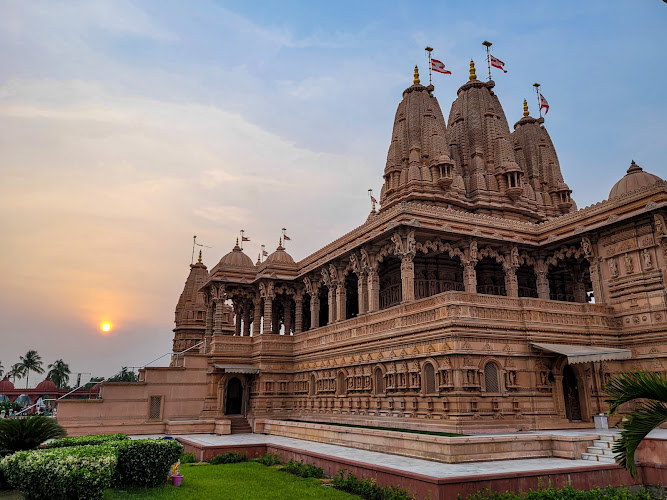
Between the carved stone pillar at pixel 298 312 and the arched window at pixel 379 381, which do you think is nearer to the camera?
the arched window at pixel 379 381

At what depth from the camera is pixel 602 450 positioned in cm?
1422

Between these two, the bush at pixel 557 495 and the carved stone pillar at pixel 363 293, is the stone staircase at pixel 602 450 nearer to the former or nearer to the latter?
the bush at pixel 557 495

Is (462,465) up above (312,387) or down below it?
below

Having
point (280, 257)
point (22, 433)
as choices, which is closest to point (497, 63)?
point (280, 257)

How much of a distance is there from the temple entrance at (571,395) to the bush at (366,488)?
10.5 metres

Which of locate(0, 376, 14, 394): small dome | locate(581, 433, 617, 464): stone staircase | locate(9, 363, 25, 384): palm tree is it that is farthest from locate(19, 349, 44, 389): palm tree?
locate(581, 433, 617, 464): stone staircase

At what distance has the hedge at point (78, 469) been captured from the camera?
32.7 ft

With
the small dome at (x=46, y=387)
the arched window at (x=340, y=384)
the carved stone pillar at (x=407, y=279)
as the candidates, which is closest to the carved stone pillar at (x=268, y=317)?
the arched window at (x=340, y=384)

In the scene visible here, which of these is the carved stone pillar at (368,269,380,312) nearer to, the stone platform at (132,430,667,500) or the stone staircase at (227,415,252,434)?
the stone platform at (132,430,667,500)

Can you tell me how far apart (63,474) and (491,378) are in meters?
13.6

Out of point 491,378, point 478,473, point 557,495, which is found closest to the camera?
point 557,495

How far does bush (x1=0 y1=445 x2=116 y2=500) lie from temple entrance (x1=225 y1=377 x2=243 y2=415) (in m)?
20.7

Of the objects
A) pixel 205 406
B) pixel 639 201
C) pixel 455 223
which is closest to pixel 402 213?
pixel 455 223

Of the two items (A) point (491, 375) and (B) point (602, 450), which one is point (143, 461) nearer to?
(B) point (602, 450)
